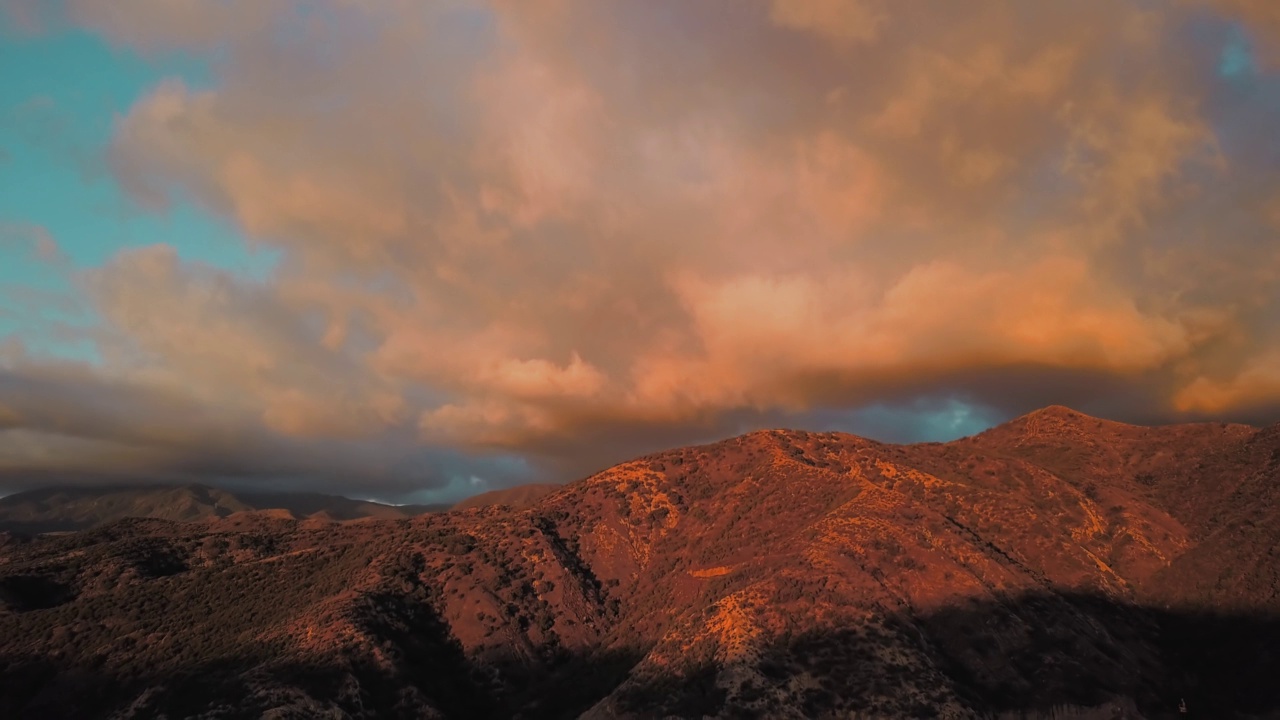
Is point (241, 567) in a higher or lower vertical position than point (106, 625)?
higher

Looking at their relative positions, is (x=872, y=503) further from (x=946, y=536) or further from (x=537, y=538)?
(x=537, y=538)

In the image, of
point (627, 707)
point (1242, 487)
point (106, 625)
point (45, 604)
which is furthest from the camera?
point (1242, 487)

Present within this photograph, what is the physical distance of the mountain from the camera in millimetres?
77125

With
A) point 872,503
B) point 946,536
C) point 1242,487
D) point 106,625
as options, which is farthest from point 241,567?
point 1242,487

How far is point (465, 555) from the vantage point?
4523 inches

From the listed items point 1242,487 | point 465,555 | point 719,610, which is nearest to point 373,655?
point 465,555

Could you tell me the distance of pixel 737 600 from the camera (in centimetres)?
8912

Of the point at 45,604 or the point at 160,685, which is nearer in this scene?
the point at 160,685

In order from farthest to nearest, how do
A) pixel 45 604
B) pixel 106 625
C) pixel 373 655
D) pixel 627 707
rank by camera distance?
pixel 45 604, pixel 106 625, pixel 373 655, pixel 627 707

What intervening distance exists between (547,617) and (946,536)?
202ft

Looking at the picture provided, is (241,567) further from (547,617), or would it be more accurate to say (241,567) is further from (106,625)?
(547,617)

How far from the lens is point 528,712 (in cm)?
8725

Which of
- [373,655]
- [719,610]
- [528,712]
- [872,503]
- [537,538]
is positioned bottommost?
[528,712]

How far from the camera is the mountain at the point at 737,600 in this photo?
Answer: 3036 inches
